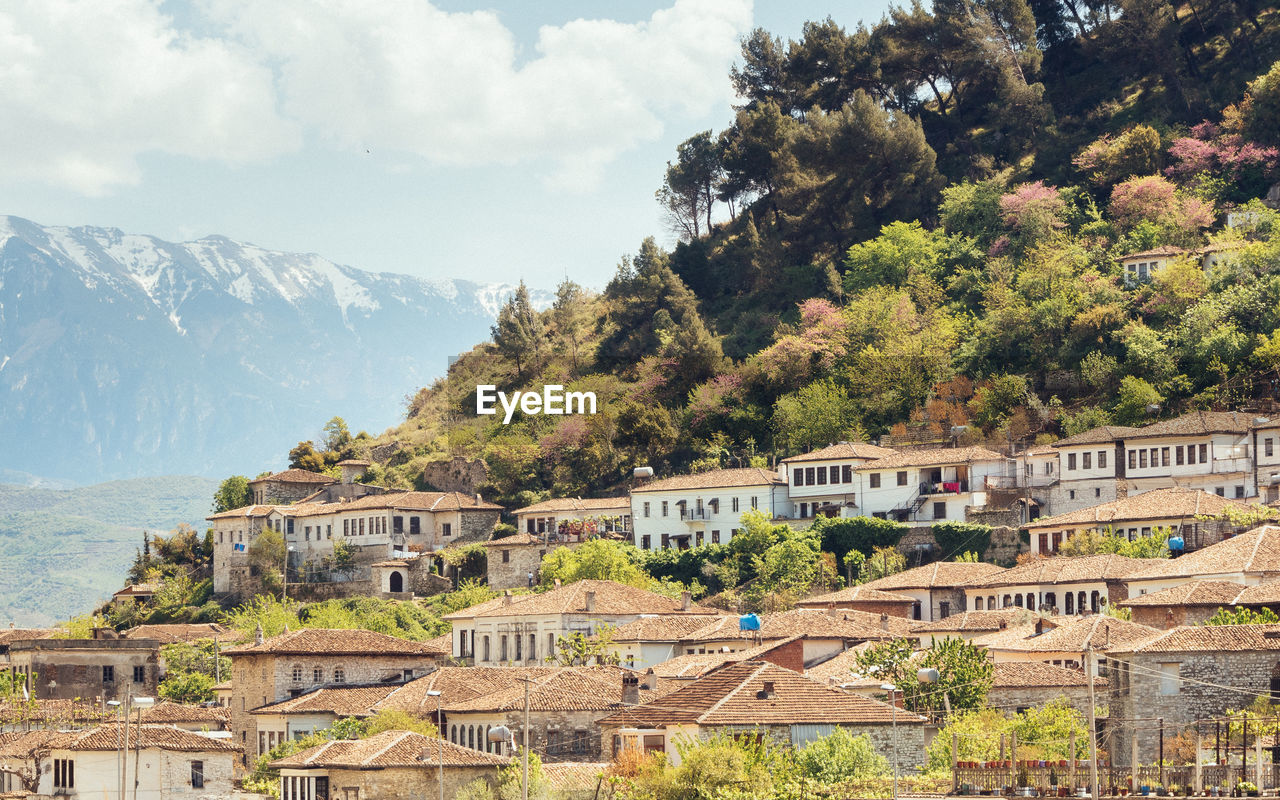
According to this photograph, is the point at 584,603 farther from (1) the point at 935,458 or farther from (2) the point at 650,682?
(1) the point at 935,458

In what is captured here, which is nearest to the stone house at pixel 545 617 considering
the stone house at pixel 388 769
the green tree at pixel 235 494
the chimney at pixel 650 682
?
the chimney at pixel 650 682

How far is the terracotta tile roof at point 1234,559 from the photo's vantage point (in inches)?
2349

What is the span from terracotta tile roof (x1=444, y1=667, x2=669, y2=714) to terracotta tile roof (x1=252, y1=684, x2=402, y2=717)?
415 cm

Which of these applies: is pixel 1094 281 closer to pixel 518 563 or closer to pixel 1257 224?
pixel 1257 224

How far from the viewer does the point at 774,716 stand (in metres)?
43.6

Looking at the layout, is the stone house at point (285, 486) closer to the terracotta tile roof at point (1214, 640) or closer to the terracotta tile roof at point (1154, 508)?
the terracotta tile roof at point (1154, 508)

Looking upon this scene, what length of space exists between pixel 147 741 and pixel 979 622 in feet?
87.0

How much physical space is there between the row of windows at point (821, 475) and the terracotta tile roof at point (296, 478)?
31936 millimetres

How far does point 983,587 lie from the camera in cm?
7206

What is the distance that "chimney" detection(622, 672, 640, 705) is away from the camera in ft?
177

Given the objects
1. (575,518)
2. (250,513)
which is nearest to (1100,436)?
(575,518)

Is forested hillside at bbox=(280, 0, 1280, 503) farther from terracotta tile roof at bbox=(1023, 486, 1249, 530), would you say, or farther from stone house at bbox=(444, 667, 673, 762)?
stone house at bbox=(444, 667, 673, 762)

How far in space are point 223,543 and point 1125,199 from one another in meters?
49.3

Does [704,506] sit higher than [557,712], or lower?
higher
